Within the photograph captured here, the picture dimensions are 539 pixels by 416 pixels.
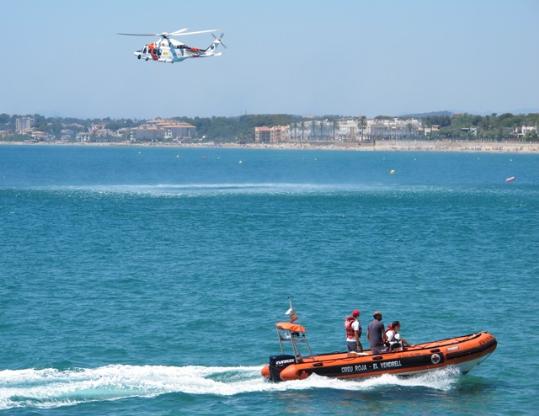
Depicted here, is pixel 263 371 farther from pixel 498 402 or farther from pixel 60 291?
pixel 60 291

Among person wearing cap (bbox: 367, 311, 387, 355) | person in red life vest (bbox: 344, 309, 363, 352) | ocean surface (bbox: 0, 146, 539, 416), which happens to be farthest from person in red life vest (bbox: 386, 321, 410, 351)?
ocean surface (bbox: 0, 146, 539, 416)

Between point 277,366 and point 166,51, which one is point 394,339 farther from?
point 166,51

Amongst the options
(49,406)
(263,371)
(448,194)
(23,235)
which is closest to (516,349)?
(263,371)

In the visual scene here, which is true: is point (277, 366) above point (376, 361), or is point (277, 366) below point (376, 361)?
below

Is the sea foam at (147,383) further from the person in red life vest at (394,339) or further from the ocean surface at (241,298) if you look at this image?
the person in red life vest at (394,339)

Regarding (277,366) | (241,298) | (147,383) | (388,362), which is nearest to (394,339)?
(388,362)

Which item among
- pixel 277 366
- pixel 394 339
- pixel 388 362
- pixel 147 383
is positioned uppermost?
pixel 394 339
